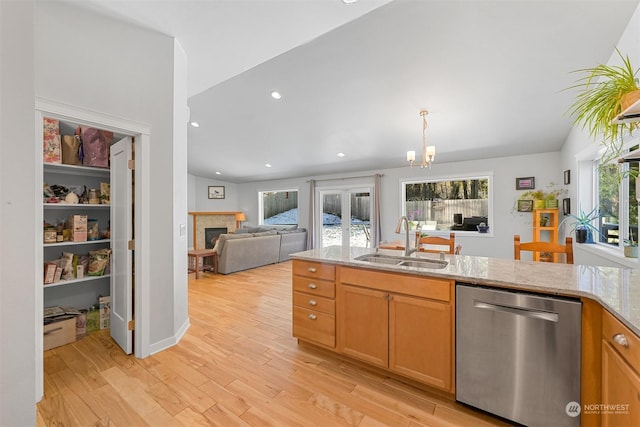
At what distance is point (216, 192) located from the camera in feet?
29.6

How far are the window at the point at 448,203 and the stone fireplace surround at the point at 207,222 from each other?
551 centimetres

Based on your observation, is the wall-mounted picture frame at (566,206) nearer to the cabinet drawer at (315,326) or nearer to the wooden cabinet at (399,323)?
the wooden cabinet at (399,323)

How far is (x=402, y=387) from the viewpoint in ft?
6.27

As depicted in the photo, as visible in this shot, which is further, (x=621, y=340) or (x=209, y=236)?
(x=209, y=236)

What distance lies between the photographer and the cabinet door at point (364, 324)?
195 centimetres

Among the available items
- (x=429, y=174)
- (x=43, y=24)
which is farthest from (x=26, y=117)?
(x=429, y=174)

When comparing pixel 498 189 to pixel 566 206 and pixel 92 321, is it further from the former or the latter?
pixel 92 321

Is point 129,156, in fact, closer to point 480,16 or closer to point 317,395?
point 317,395

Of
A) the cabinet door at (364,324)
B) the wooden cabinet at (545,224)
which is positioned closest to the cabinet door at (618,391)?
the cabinet door at (364,324)

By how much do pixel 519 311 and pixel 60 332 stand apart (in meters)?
3.73

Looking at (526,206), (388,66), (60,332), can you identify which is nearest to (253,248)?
(60,332)

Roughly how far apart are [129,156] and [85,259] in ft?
4.27

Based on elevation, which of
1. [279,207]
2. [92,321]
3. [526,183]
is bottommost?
[92,321]

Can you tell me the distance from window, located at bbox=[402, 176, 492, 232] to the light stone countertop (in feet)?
12.9
